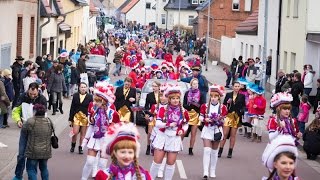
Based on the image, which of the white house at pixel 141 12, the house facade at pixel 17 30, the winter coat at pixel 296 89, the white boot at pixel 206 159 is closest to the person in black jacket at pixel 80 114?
the white boot at pixel 206 159

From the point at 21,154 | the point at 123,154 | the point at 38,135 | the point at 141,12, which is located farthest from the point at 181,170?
the point at 141,12

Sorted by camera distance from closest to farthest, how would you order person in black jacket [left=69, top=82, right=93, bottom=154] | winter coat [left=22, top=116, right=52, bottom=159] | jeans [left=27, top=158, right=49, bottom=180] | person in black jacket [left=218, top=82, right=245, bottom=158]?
winter coat [left=22, top=116, right=52, bottom=159], jeans [left=27, top=158, right=49, bottom=180], person in black jacket [left=69, top=82, right=93, bottom=154], person in black jacket [left=218, top=82, right=245, bottom=158]

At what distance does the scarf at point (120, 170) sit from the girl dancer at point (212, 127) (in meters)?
6.67

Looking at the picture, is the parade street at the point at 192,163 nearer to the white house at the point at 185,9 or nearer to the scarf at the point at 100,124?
the scarf at the point at 100,124

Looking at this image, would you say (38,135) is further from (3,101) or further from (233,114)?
(3,101)

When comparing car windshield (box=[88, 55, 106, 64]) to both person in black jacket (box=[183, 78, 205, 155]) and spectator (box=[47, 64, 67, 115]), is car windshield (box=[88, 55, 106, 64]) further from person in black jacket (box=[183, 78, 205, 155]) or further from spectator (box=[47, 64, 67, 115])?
person in black jacket (box=[183, 78, 205, 155])

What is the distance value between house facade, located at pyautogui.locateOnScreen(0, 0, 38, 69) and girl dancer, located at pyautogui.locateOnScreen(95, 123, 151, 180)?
19675 mm

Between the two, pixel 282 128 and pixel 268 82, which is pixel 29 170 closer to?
pixel 282 128

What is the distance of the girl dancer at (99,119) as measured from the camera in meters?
13.2

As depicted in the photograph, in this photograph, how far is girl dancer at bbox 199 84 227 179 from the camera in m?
14.3

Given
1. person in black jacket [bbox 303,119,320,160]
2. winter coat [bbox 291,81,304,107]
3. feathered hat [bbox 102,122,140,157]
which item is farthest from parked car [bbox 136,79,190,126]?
feathered hat [bbox 102,122,140,157]

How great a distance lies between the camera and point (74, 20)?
59.5m

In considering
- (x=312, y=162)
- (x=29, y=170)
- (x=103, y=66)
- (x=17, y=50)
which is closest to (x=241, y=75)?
(x=103, y=66)

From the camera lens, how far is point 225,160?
56.2 feet
